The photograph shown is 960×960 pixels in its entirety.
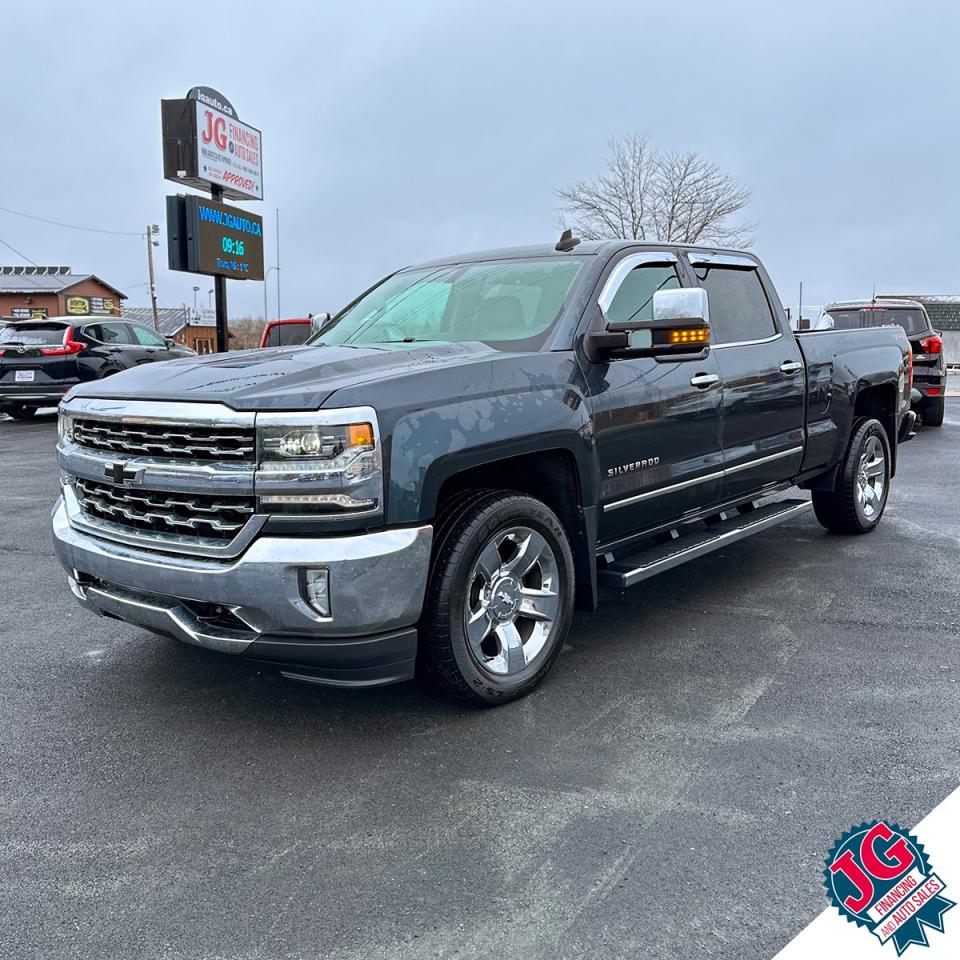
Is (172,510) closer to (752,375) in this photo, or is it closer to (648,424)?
(648,424)

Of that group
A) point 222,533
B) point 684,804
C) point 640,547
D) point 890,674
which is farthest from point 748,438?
point 222,533

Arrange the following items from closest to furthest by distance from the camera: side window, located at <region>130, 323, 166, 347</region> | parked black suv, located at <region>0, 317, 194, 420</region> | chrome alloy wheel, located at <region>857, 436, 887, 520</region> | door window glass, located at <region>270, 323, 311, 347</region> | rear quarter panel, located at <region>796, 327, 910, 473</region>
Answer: rear quarter panel, located at <region>796, 327, 910, 473</region>
chrome alloy wheel, located at <region>857, 436, 887, 520</region>
door window glass, located at <region>270, 323, 311, 347</region>
parked black suv, located at <region>0, 317, 194, 420</region>
side window, located at <region>130, 323, 166, 347</region>

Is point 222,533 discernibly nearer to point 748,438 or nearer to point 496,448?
point 496,448

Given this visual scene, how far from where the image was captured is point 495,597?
3.73 meters

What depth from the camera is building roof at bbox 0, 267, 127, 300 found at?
58000mm

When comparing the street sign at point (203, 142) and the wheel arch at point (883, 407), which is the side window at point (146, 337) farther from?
the wheel arch at point (883, 407)

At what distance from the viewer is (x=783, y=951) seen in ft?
7.63

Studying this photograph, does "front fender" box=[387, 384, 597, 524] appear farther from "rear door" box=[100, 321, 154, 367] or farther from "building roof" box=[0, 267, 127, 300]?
"building roof" box=[0, 267, 127, 300]

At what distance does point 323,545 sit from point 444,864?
1081 mm

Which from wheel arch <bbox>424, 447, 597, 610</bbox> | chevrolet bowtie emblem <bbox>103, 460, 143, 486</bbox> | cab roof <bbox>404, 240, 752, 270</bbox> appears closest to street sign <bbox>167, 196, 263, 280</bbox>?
cab roof <bbox>404, 240, 752, 270</bbox>

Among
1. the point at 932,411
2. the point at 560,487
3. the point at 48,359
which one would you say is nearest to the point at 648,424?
the point at 560,487

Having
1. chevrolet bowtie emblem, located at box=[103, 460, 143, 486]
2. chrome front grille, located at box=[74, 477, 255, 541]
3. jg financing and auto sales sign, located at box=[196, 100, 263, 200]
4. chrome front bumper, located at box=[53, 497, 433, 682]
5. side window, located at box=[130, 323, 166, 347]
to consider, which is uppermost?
jg financing and auto sales sign, located at box=[196, 100, 263, 200]

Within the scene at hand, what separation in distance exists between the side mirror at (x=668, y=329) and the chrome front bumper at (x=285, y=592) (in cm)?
132

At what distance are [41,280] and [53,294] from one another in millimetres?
4236
